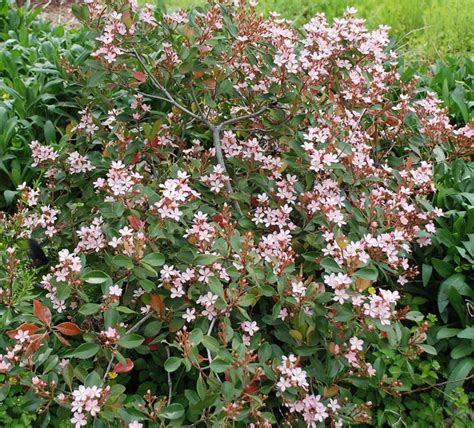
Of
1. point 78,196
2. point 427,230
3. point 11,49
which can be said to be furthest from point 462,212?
point 11,49

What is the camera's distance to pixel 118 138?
2609 mm

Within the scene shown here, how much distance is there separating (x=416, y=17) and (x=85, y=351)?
4781mm

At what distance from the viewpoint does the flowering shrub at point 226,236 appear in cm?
202

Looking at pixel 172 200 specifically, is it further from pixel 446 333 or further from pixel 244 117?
pixel 446 333

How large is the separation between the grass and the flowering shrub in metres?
2.43

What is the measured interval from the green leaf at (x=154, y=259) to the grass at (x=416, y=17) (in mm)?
3360

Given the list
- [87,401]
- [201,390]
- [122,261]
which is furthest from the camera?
[122,261]

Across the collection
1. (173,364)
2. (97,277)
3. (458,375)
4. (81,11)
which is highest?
(81,11)

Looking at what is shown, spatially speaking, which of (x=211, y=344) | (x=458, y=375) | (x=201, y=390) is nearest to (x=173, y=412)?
(x=201, y=390)

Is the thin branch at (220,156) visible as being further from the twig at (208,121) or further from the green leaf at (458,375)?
the green leaf at (458,375)

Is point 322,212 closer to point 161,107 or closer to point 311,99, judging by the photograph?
point 311,99

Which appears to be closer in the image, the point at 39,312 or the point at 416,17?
the point at 39,312

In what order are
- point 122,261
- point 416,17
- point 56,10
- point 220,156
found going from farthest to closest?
point 56,10
point 416,17
point 220,156
point 122,261

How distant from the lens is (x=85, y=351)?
199 cm
